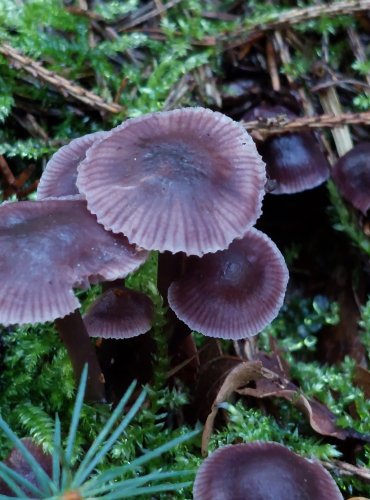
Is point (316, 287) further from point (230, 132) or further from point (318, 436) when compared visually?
point (230, 132)

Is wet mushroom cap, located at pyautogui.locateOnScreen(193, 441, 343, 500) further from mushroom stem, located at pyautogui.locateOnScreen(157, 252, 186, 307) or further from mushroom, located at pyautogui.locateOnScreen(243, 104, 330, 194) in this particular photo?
mushroom, located at pyautogui.locateOnScreen(243, 104, 330, 194)

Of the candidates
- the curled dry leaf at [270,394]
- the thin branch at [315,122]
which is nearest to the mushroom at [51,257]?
the curled dry leaf at [270,394]

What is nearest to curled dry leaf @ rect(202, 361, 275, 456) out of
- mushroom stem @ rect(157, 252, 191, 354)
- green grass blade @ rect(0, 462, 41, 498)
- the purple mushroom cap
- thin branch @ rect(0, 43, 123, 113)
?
mushroom stem @ rect(157, 252, 191, 354)

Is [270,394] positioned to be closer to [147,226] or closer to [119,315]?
[119,315]

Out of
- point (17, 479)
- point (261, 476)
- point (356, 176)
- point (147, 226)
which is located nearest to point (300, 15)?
point (356, 176)

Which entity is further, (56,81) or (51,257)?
(56,81)
